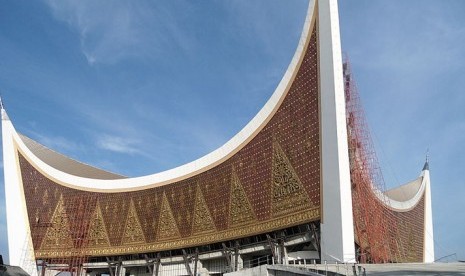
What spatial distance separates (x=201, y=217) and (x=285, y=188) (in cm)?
503

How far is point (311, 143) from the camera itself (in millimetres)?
13680

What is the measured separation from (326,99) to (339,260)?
4.29 meters

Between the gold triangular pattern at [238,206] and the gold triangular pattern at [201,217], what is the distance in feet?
4.17

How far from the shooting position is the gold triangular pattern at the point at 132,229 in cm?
2089

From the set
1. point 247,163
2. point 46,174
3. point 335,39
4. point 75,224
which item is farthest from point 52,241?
point 335,39

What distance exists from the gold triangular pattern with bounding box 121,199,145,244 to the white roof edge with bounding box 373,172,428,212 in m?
10.2

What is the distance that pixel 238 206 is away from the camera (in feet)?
55.0

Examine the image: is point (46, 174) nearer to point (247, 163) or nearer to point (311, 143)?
point (247, 163)

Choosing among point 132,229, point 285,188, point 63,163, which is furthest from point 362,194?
point 63,163

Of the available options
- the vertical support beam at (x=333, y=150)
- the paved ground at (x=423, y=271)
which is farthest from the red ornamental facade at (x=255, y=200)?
the paved ground at (x=423, y=271)

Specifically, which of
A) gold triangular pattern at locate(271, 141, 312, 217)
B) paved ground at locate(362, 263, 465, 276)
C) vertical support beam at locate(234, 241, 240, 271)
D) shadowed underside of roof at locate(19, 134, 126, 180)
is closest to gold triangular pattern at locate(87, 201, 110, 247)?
shadowed underside of roof at locate(19, 134, 126, 180)

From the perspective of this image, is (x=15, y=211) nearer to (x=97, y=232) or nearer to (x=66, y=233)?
(x=66, y=233)

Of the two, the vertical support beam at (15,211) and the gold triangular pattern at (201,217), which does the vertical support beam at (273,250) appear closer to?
the gold triangular pattern at (201,217)

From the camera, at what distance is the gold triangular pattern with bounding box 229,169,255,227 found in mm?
16234
